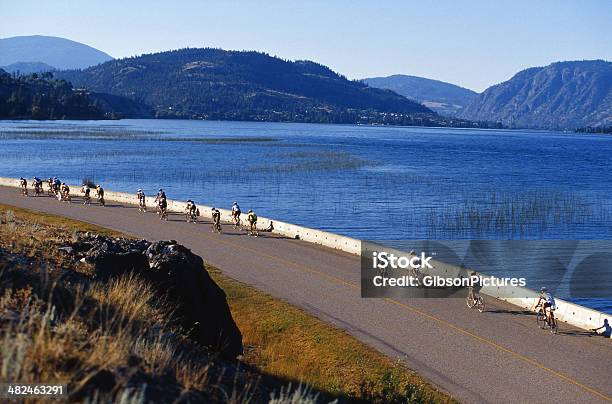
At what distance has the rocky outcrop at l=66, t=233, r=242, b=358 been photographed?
661 inches

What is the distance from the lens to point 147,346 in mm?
10008

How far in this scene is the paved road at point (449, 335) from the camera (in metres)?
18.5

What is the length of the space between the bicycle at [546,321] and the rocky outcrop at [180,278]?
11511 mm

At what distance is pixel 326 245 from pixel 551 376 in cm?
2019

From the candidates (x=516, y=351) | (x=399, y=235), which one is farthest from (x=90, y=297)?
(x=399, y=235)

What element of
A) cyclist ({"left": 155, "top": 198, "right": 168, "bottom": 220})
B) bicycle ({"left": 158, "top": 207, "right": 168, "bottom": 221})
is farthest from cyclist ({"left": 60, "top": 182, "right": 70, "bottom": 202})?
bicycle ({"left": 158, "top": 207, "right": 168, "bottom": 221})

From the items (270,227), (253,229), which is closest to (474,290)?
(253,229)

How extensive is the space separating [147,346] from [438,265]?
2247cm

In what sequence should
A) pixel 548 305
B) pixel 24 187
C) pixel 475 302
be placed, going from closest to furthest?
pixel 548 305 < pixel 475 302 < pixel 24 187

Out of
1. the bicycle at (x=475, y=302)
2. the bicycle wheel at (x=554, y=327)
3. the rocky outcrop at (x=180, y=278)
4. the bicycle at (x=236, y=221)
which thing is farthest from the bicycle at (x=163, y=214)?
the bicycle wheel at (x=554, y=327)

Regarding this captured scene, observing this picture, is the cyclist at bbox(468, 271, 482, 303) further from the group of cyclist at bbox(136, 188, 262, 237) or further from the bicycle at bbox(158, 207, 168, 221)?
the bicycle at bbox(158, 207, 168, 221)

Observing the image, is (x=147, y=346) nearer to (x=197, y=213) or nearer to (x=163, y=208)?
(x=197, y=213)

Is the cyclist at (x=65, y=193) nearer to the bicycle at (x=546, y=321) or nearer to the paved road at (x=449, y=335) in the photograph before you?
the paved road at (x=449, y=335)

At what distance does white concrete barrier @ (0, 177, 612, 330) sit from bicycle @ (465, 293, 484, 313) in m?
1.80
